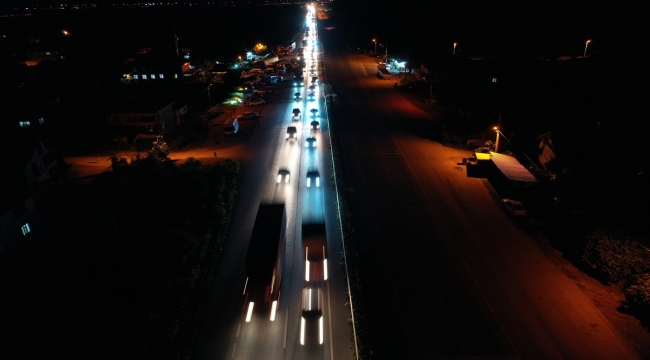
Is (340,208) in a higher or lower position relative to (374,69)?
lower

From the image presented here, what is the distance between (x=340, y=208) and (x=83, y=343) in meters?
14.5

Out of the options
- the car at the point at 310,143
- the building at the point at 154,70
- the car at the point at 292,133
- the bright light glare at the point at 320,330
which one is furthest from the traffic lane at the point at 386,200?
the building at the point at 154,70

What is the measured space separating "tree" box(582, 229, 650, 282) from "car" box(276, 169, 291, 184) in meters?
18.4

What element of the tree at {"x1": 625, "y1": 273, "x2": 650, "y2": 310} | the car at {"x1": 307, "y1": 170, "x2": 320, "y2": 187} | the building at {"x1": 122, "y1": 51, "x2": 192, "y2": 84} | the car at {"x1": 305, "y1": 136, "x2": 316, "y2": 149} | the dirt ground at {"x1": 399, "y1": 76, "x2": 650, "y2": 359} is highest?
the building at {"x1": 122, "y1": 51, "x2": 192, "y2": 84}

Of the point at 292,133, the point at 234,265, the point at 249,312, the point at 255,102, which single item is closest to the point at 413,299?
the point at 249,312

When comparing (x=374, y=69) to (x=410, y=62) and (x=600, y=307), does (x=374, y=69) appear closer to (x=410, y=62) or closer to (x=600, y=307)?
(x=410, y=62)

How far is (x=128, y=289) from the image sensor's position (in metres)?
17.2

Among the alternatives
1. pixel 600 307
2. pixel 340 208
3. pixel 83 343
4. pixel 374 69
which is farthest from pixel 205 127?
pixel 374 69

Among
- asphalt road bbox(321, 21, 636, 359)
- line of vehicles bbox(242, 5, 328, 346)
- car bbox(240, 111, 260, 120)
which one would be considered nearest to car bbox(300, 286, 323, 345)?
line of vehicles bbox(242, 5, 328, 346)

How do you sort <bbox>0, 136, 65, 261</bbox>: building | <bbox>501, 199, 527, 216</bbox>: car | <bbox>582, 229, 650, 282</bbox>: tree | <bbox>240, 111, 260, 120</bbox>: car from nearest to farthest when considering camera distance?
1. <bbox>582, 229, 650, 282</bbox>: tree
2. <bbox>0, 136, 65, 261</bbox>: building
3. <bbox>501, 199, 527, 216</bbox>: car
4. <bbox>240, 111, 260, 120</bbox>: car

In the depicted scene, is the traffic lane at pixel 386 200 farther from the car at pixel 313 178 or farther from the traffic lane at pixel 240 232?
the traffic lane at pixel 240 232

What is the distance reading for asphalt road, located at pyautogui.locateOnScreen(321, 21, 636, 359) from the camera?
576 inches

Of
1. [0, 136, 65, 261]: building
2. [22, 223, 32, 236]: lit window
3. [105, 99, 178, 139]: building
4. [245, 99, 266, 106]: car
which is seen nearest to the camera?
[0, 136, 65, 261]: building

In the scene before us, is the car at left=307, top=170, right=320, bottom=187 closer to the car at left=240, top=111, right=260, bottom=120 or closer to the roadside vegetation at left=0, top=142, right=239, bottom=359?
the roadside vegetation at left=0, top=142, right=239, bottom=359
